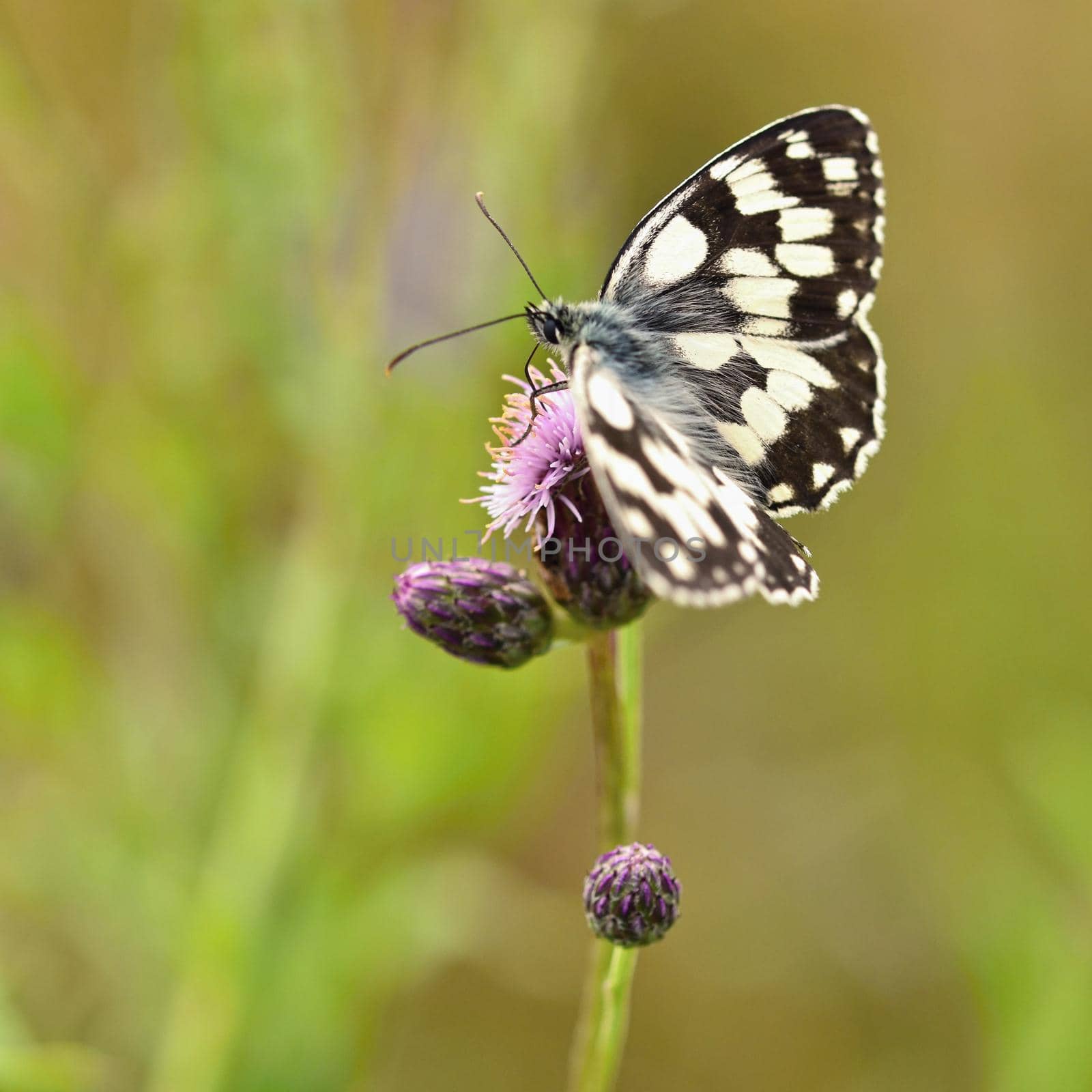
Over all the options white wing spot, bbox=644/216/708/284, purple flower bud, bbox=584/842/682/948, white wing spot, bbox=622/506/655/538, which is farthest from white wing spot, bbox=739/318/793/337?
purple flower bud, bbox=584/842/682/948

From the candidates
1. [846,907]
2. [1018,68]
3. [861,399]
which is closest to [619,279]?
[861,399]

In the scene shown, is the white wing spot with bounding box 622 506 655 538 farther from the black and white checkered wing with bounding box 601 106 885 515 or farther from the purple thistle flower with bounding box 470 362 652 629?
the black and white checkered wing with bounding box 601 106 885 515

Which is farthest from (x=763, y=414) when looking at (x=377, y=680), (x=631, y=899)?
(x=377, y=680)

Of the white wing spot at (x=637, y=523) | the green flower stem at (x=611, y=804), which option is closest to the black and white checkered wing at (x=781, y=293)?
the green flower stem at (x=611, y=804)

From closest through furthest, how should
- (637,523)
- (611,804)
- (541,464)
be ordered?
1. (637,523)
2. (611,804)
3. (541,464)

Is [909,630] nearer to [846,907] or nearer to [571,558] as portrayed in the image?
[846,907]

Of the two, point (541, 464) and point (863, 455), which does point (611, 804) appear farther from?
point (863, 455)
